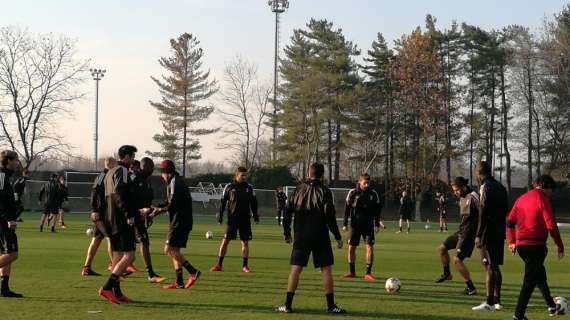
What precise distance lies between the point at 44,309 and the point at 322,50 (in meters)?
60.2

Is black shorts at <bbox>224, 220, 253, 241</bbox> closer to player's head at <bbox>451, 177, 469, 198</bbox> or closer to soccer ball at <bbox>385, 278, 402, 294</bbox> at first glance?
soccer ball at <bbox>385, 278, 402, 294</bbox>

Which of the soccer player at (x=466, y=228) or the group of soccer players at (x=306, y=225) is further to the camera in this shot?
the soccer player at (x=466, y=228)

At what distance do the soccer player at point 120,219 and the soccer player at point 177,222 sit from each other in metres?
1.33

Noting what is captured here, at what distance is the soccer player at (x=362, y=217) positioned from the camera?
14.7 meters

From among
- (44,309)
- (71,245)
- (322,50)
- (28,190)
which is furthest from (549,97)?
(44,309)

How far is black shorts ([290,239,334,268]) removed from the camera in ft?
33.3

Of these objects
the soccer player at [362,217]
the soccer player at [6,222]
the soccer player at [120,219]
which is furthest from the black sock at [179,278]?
the soccer player at [362,217]

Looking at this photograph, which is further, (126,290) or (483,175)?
(126,290)

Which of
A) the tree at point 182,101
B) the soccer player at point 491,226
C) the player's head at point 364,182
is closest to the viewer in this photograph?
the soccer player at point 491,226

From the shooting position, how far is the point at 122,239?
1095 cm

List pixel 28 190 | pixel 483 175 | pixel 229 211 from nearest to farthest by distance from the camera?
pixel 483 175 → pixel 229 211 → pixel 28 190

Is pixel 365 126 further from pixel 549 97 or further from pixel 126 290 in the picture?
pixel 126 290

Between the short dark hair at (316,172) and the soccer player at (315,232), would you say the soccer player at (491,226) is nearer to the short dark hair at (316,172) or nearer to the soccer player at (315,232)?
the soccer player at (315,232)

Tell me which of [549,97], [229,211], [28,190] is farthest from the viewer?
[549,97]
